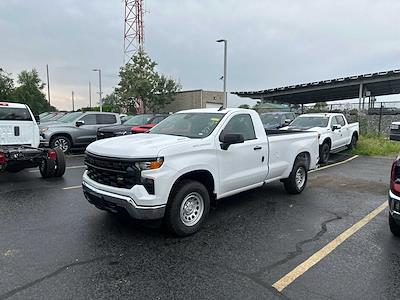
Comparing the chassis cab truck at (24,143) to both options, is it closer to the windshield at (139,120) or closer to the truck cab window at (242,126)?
the truck cab window at (242,126)

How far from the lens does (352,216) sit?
5.93m

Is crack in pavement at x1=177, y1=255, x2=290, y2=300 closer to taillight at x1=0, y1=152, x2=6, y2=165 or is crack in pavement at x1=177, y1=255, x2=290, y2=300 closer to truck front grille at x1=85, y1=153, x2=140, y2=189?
truck front grille at x1=85, y1=153, x2=140, y2=189

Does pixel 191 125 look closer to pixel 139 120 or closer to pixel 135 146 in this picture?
pixel 135 146

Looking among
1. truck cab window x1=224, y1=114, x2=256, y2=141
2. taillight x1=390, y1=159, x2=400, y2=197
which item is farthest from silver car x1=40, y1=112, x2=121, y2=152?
taillight x1=390, y1=159, x2=400, y2=197

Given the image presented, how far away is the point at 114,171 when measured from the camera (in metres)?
4.59

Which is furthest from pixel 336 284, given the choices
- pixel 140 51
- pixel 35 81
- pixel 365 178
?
pixel 35 81

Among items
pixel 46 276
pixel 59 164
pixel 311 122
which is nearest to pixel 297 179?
pixel 46 276

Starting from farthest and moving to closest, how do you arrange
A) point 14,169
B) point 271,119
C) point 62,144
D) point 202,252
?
1. point 271,119
2. point 62,144
3. point 14,169
4. point 202,252

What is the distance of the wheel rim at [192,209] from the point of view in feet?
15.8

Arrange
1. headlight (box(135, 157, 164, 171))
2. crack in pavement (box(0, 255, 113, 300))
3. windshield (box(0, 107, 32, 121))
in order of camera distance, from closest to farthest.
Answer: crack in pavement (box(0, 255, 113, 300)) → headlight (box(135, 157, 164, 171)) → windshield (box(0, 107, 32, 121))

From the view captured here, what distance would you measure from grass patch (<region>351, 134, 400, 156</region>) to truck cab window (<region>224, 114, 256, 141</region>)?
34.7 feet

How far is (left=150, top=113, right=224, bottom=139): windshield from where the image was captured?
18.1 ft

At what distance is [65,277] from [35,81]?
52.7 m

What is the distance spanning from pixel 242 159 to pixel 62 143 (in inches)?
403
